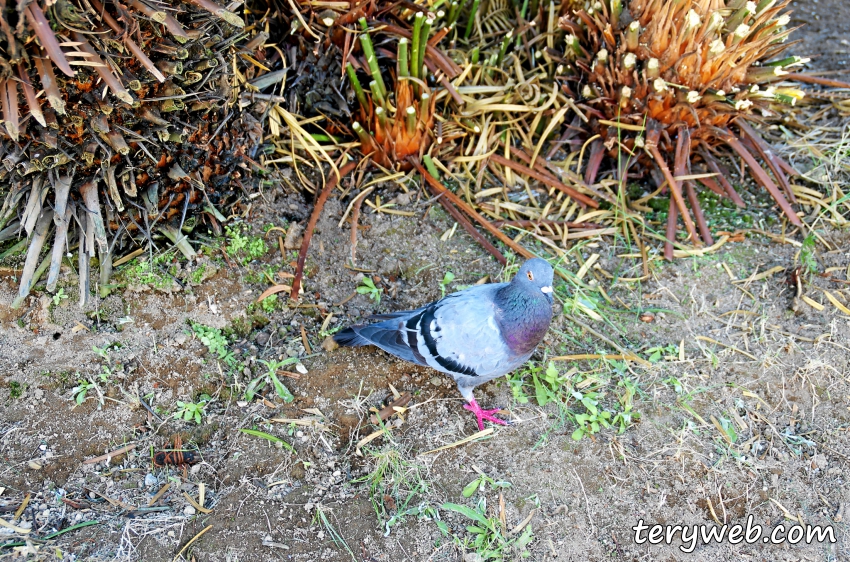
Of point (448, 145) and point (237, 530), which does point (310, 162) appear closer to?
point (448, 145)

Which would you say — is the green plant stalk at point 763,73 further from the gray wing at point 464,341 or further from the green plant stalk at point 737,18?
the gray wing at point 464,341

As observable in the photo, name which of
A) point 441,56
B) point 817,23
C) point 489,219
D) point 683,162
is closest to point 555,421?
point 489,219

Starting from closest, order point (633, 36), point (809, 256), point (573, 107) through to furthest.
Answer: point (633, 36) → point (809, 256) → point (573, 107)

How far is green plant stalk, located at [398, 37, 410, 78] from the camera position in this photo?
281cm

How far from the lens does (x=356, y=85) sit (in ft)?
9.71

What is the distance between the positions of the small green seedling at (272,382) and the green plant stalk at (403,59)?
1.37m

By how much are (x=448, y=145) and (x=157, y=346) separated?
1707mm

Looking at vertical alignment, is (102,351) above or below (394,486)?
above

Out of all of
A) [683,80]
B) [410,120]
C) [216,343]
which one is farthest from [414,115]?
[216,343]

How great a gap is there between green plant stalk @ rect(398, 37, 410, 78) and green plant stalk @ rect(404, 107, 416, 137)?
0.16 m

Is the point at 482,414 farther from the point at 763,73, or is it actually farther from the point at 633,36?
the point at 763,73

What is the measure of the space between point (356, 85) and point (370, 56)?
16 cm

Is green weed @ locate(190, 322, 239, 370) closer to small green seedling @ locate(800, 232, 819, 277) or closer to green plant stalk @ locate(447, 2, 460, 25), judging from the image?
green plant stalk @ locate(447, 2, 460, 25)

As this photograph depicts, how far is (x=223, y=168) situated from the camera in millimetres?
2803
